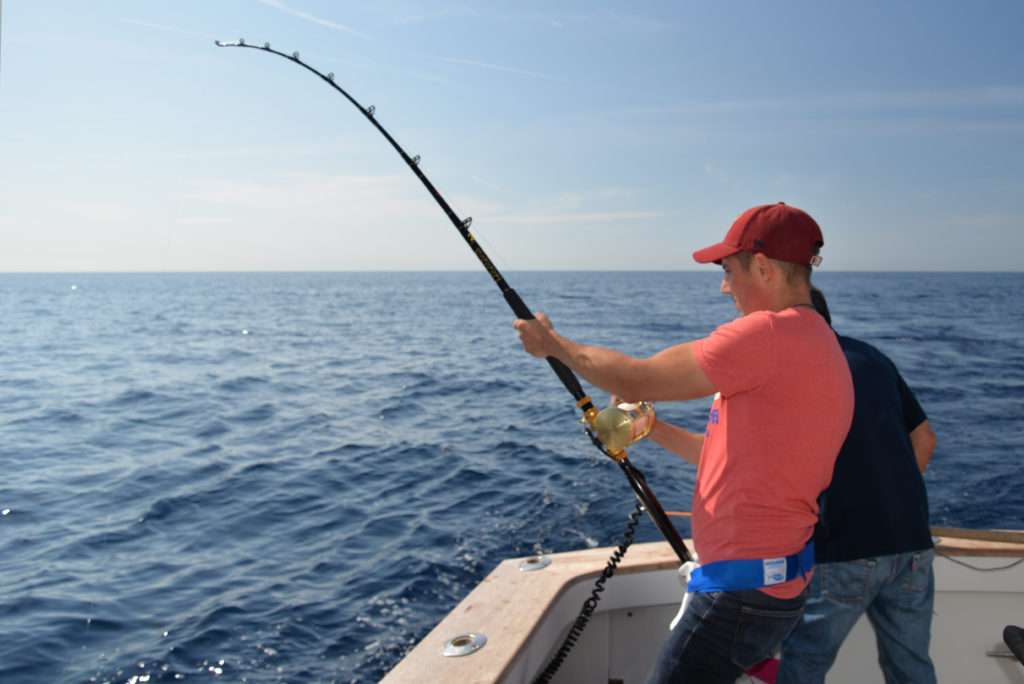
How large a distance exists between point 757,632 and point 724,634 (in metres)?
0.08

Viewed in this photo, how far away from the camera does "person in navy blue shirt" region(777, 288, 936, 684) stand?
7.13 ft

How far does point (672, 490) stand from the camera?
27.1 feet

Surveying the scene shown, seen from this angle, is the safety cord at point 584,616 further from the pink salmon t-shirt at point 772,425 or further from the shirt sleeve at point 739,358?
the shirt sleeve at point 739,358

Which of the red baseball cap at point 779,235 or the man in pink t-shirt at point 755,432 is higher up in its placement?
the red baseball cap at point 779,235

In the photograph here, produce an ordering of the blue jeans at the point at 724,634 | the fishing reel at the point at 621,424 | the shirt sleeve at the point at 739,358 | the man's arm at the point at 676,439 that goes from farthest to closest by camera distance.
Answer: the man's arm at the point at 676,439 → the fishing reel at the point at 621,424 → the blue jeans at the point at 724,634 → the shirt sleeve at the point at 739,358

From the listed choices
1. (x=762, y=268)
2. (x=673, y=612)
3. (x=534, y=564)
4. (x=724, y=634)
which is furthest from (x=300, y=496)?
(x=762, y=268)

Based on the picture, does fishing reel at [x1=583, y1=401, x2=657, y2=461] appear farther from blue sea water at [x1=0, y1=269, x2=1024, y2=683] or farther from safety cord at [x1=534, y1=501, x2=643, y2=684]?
blue sea water at [x1=0, y1=269, x2=1024, y2=683]

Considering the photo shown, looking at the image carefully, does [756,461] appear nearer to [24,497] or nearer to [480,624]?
A: [480,624]

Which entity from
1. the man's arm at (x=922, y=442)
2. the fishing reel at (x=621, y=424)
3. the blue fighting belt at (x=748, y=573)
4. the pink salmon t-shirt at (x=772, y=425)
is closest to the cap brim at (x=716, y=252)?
A: the pink salmon t-shirt at (x=772, y=425)

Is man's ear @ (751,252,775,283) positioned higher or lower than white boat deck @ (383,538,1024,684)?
higher

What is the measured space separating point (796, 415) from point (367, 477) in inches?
292

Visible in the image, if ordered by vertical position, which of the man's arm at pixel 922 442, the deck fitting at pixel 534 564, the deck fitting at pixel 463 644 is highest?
the man's arm at pixel 922 442

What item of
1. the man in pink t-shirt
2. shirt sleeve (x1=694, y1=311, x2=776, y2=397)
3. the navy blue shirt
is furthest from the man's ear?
the navy blue shirt

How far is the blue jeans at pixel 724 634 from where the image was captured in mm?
1837
